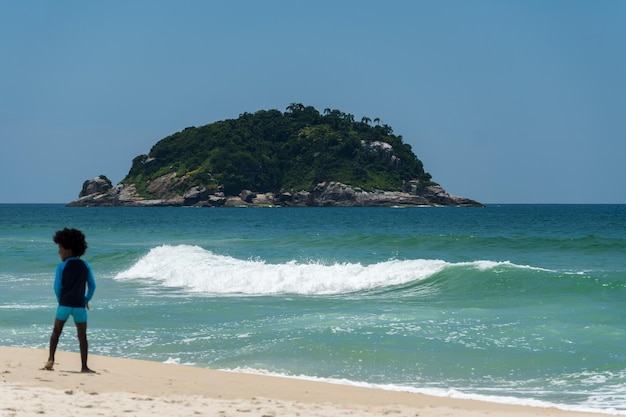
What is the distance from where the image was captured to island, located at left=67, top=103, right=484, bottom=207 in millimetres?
156125

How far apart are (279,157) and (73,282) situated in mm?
161393

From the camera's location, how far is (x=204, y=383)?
9562 millimetres

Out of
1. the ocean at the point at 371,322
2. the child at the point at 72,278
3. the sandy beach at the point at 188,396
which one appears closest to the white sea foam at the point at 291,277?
the ocean at the point at 371,322

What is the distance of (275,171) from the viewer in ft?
538

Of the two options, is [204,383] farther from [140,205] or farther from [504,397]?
[140,205]

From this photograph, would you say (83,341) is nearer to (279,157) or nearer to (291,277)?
(291,277)

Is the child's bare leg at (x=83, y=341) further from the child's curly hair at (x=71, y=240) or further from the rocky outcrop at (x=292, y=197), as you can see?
the rocky outcrop at (x=292, y=197)

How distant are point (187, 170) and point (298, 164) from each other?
76.0 feet

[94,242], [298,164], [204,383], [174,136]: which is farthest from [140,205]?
[204,383]

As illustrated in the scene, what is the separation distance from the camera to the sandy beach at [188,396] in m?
7.68

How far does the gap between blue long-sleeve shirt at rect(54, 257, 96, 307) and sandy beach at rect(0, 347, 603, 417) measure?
909 mm

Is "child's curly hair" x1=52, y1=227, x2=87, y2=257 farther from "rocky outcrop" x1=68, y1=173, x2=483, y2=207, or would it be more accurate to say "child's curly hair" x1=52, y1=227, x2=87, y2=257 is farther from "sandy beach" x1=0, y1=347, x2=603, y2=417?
"rocky outcrop" x1=68, y1=173, x2=483, y2=207

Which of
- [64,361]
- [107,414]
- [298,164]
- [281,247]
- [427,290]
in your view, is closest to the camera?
[107,414]

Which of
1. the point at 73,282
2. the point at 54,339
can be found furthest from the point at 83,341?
the point at 73,282
